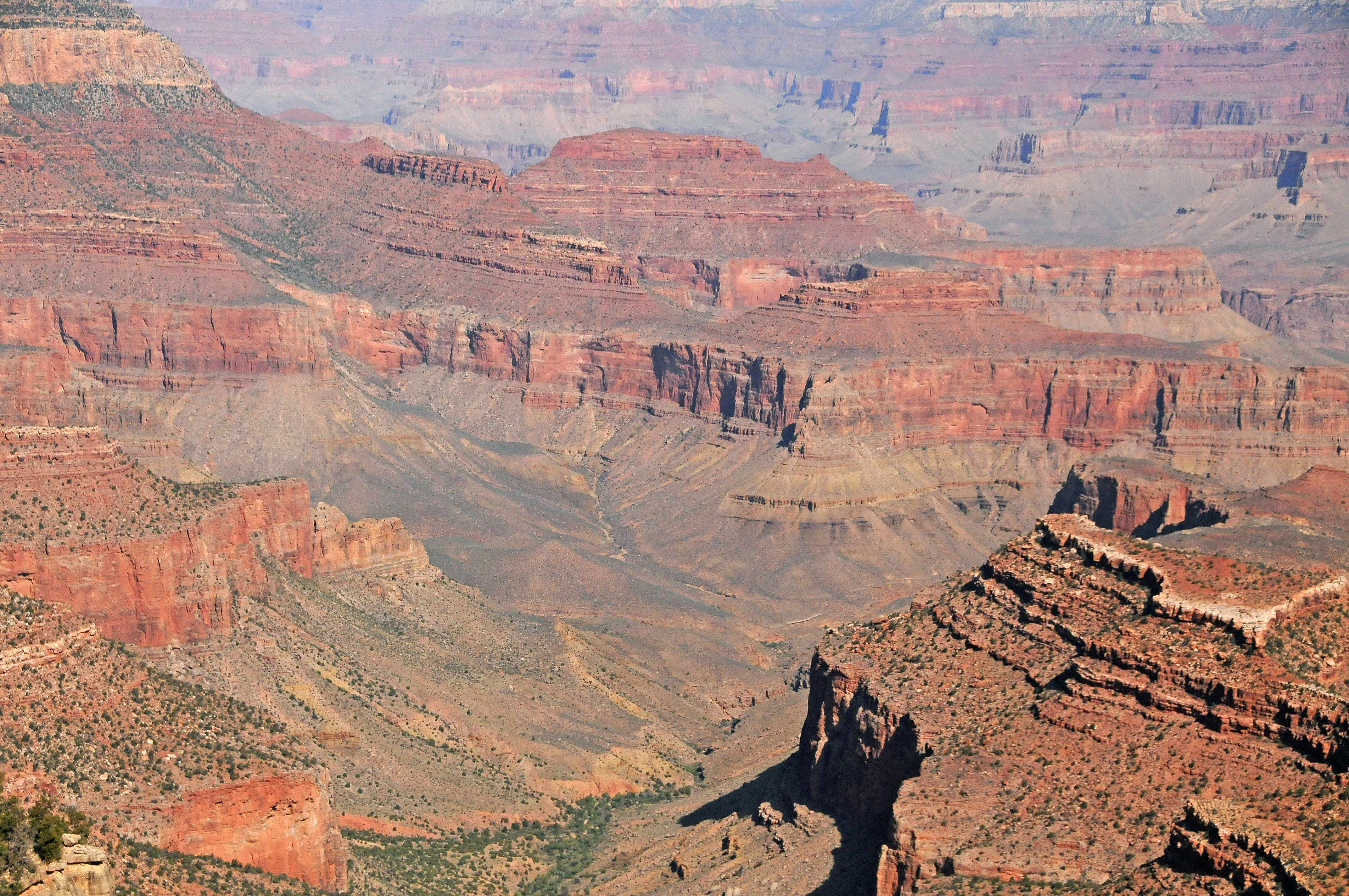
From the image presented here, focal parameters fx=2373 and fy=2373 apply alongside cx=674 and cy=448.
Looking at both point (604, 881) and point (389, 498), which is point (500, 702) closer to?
point (604, 881)

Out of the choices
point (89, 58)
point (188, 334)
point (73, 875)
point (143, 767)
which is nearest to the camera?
point (73, 875)

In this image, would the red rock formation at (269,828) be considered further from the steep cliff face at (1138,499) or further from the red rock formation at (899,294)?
the red rock formation at (899,294)

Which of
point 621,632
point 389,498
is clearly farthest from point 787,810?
point 389,498

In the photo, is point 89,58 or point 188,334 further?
point 89,58

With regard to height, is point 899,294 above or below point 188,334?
above

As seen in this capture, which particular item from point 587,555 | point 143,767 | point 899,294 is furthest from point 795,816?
point 899,294

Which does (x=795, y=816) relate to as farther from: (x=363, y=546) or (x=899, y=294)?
(x=899, y=294)

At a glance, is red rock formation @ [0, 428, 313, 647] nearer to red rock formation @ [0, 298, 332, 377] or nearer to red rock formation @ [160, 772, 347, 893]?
red rock formation @ [160, 772, 347, 893]

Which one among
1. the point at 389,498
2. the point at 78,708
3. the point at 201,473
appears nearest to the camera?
the point at 78,708
